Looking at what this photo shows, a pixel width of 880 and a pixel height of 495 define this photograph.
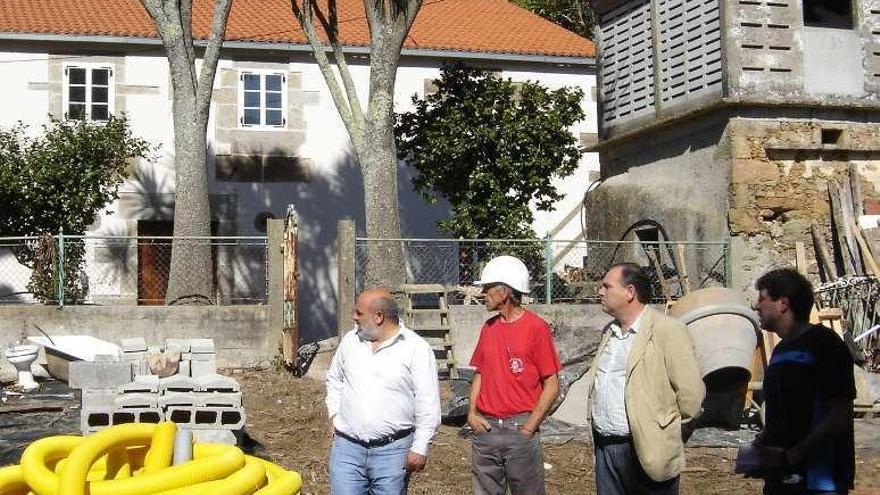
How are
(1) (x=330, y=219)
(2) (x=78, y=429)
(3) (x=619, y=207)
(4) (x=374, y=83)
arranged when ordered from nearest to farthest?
1. (2) (x=78, y=429)
2. (4) (x=374, y=83)
3. (3) (x=619, y=207)
4. (1) (x=330, y=219)

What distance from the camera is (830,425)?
4.31 meters

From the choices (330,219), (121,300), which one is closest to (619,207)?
(330,219)

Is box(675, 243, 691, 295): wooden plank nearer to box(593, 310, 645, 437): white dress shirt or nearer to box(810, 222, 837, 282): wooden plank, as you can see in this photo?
box(810, 222, 837, 282): wooden plank

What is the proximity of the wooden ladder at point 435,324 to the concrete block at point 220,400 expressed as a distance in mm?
5317

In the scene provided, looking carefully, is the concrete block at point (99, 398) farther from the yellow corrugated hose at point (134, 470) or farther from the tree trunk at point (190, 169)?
the yellow corrugated hose at point (134, 470)

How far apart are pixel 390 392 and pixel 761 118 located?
11.6 meters

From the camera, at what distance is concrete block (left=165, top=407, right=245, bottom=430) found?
28.4 ft

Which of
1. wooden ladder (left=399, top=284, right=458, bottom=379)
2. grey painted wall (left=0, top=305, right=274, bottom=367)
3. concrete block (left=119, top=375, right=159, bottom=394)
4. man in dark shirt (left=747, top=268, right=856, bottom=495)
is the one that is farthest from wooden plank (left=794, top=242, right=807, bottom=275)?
man in dark shirt (left=747, top=268, right=856, bottom=495)

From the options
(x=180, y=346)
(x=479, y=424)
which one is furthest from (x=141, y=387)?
(x=479, y=424)

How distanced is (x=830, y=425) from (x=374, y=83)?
11.8 metres

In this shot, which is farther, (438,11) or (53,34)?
(438,11)

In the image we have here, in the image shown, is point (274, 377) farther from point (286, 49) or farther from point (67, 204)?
point (286, 49)

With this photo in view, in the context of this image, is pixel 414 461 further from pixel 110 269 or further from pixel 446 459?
pixel 110 269

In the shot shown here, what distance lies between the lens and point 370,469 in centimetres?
553
